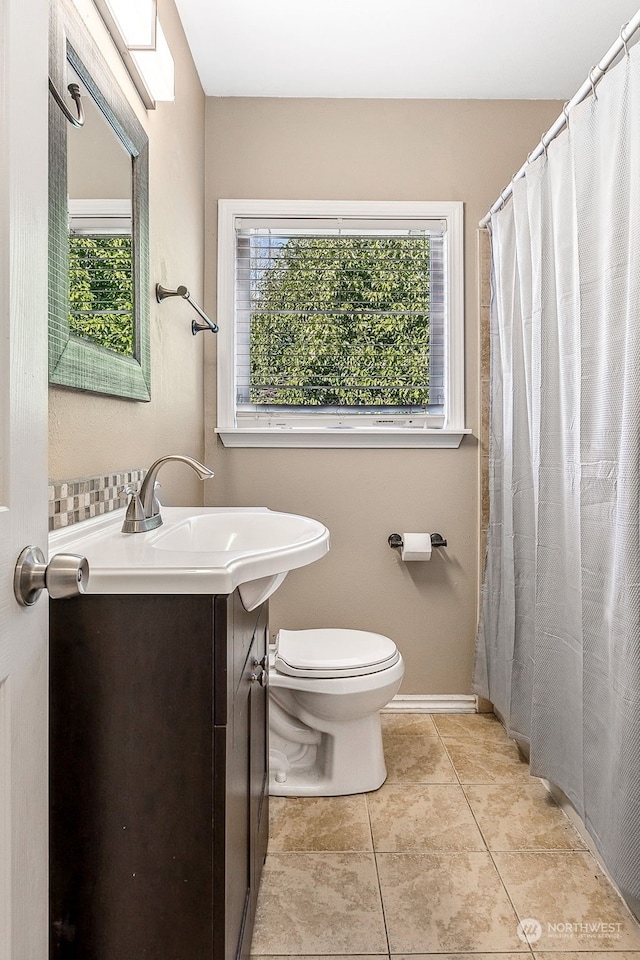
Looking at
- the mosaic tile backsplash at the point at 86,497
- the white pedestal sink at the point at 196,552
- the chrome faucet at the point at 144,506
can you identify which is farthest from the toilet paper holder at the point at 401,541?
the chrome faucet at the point at 144,506

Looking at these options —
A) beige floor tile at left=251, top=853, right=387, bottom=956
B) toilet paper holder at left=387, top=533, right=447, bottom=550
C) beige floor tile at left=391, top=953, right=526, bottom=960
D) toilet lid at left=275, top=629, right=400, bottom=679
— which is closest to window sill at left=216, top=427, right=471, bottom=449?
toilet paper holder at left=387, top=533, right=447, bottom=550

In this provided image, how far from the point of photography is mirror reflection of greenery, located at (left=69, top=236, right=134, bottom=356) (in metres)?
1.27

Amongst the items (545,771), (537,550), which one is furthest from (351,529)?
(545,771)

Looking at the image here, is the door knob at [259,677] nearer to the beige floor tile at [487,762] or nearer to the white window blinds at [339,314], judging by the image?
the beige floor tile at [487,762]

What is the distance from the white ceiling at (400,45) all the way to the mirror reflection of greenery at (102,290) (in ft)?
3.84

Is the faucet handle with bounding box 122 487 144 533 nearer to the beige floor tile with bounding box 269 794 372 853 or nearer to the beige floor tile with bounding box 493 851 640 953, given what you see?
the beige floor tile with bounding box 269 794 372 853

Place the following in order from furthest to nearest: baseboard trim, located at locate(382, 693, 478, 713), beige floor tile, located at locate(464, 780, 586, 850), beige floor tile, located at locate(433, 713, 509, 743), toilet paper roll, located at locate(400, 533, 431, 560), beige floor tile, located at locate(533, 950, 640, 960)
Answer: baseboard trim, located at locate(382, 693, 478, 713) < toilet paper roll, located at locate(400, 533, 431, 560) < beige floor tile, located at locate(433, 713, 509, 743) < beige floor tile, located at locate(464, 780, 586, 850) < beige floor tile, located at locate(533, 950, 640, 960)

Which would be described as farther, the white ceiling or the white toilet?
the white ceiling

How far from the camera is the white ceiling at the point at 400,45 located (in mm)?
2115

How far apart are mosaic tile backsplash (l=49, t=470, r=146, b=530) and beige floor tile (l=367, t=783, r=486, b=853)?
45.8 inches

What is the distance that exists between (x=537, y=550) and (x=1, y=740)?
5.24 ft

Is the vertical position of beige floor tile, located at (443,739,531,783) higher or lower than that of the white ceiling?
lower

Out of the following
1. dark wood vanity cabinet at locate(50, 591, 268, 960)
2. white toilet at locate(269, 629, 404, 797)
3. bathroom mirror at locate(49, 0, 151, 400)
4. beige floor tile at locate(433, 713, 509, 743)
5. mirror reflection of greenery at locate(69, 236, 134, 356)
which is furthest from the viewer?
beige floor tile at locate(433, 713, 509, 743)

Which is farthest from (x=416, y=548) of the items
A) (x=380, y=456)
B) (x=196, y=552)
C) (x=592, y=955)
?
(x=196, y=552)
